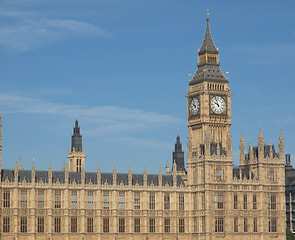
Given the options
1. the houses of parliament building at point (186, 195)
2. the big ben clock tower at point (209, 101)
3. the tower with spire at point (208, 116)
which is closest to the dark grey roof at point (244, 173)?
the houses of parliament building at point (186, 195)

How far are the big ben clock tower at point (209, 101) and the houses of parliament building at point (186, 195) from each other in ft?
0.75

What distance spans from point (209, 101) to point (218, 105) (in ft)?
9.15

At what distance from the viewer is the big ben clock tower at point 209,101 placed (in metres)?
176

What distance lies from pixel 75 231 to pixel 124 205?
1222cm

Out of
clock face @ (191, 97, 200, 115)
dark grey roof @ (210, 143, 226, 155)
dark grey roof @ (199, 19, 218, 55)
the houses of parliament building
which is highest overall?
dark grey roof @ (199, 19, 218, 55)

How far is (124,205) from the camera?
166 metres

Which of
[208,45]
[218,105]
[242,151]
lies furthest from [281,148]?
[208,45]

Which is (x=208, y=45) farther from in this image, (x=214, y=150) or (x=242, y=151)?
(x=242, y=151)

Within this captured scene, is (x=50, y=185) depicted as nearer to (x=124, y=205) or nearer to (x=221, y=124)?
(x=124, y=205)

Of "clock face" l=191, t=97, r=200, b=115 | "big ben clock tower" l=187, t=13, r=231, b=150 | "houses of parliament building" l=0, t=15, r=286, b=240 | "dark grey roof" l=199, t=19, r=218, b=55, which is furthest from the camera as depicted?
"dark grey roof" l=199, t=19, r=218, b=55

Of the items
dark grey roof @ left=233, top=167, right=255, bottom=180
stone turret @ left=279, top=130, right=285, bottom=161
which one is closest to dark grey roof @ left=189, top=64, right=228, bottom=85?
stone turret @ left=279, top=130, right=285, bottom=161

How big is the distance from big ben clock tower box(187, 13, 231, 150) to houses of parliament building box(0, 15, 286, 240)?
0.23 metres

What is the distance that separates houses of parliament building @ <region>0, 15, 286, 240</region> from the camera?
521 ft

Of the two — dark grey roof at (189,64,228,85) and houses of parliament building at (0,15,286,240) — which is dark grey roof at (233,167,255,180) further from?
dark grey roof at (189,64,228,85)
